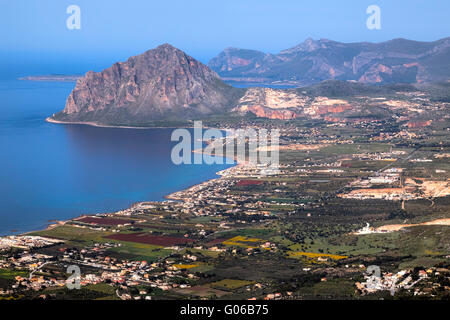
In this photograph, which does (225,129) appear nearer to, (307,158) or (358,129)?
(358,129)

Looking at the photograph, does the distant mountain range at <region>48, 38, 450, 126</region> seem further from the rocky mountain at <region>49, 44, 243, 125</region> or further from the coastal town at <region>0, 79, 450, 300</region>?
the coastal town at <region>0, 79, 450, 300</region>

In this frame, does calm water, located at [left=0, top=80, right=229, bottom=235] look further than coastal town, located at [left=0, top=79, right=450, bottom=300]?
Yes

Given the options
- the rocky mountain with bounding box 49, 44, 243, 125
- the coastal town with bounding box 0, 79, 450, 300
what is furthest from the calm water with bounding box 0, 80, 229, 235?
the rocky mountain with bounding box 49, 44, 243, 125

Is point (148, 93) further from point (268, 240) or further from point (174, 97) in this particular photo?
point (268, 240)

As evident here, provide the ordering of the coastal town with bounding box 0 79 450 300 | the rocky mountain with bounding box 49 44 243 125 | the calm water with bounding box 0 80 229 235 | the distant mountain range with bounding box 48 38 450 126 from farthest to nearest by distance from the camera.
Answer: the rocky mountain with bounding box 49 44 243 125 → the distant mountain range with bounding box 48 38 450 126 → the calm water with bounding box 0 80 229 235 → the coastal town with bounding box 0 79 450 300

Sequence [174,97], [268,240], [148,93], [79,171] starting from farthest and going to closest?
[148,93]
[174,97]
[79,171]
[268,240]

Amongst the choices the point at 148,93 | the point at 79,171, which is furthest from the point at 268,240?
the point at 148,93
